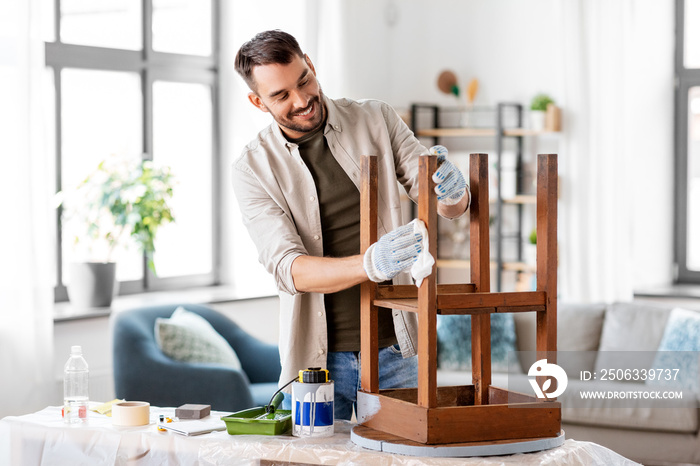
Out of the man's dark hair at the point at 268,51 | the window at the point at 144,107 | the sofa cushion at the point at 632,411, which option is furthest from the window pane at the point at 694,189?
the man's dark hair at the point at 268,51

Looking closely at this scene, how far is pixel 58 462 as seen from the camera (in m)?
1.95

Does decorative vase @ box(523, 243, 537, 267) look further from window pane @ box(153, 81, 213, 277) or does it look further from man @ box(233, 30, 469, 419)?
man @ box(233, 30, 469, 419)

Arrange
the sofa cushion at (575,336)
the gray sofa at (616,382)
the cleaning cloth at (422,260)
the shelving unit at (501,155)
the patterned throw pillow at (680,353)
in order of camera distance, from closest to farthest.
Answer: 1. the cleaning cloth at (422,260)
2. the gray sofa at (616,382)
3. the patterned throw pillow at (680,353)
4. the sofa cushion at (575,336)
5. the shelving unit at (501,155)

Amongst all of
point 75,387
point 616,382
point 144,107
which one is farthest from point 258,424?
point 144,107

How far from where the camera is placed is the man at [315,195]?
6.24 ft

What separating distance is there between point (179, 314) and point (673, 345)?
2.13 m

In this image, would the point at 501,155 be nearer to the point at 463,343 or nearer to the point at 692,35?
the point at 692,35

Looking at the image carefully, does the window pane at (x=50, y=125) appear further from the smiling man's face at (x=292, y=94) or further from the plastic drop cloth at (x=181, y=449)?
the smiling man's face at (x=292, y=94)

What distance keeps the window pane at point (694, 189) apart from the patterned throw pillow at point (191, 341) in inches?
107

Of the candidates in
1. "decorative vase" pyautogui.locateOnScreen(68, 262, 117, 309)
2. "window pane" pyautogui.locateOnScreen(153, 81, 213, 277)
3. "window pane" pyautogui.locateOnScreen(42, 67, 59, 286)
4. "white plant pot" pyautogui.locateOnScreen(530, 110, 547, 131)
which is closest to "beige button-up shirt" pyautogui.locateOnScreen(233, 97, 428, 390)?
"window pane" pyautogui.locateOnScreen(42, 67, 59, 286)

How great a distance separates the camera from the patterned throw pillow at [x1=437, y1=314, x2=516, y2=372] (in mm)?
4242

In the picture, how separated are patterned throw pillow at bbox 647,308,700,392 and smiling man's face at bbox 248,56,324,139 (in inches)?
97.7

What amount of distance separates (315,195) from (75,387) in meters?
0.78

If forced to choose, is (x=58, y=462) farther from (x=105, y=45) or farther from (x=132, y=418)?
(x=105, y=45)
